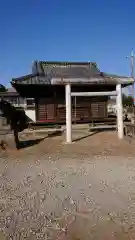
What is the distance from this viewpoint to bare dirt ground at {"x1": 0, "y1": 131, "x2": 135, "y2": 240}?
10.5 ft

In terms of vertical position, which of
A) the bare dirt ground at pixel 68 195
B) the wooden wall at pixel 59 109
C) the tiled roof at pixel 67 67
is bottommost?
the bare dirt ground at pixel 68 195

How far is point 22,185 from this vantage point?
15.8 feet

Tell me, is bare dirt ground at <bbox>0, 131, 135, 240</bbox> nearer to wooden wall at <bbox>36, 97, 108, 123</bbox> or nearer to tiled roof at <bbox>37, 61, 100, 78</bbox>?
wooden wall at <bbox>36, 97, 108, 123</bbox>

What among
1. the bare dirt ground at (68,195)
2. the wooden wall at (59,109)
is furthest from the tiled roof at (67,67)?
the bare dirt ground at (68,195)

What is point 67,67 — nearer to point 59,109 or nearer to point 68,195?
point 59,109

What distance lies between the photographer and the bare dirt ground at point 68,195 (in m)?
3.19

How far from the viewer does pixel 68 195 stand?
4.30m

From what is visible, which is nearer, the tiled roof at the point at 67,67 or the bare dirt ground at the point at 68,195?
the bare dirt ground at the point at 68,195

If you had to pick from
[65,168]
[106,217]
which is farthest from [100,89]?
[106,217]

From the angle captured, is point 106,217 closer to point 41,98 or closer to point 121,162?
point 121,162

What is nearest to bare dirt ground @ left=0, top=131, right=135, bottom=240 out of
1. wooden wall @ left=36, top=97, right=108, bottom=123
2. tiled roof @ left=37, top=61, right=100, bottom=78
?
wooden wall @ left=36, top=97, right=108, bottom=123

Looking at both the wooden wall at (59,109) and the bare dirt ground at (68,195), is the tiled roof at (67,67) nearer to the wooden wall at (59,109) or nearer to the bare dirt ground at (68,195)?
the wooden wall at (59,109)

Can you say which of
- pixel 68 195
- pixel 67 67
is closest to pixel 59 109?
pixel 67 67

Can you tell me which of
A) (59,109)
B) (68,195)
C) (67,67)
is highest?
(67,67)
